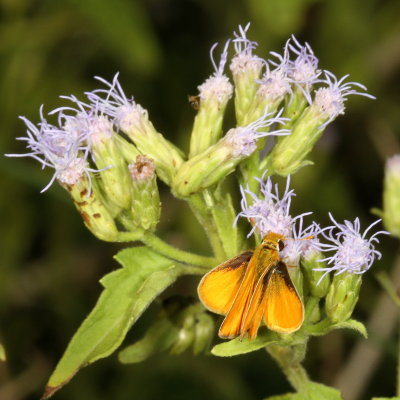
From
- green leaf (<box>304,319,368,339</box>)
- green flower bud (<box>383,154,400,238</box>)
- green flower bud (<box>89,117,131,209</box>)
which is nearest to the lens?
green leaf (<box>304,319,368,339</box>)

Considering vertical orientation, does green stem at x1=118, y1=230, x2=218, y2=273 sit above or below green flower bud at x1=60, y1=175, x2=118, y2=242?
below

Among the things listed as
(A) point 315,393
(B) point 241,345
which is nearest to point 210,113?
(B) point 241,345

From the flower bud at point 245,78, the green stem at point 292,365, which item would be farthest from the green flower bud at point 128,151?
the green stem at point 292,365

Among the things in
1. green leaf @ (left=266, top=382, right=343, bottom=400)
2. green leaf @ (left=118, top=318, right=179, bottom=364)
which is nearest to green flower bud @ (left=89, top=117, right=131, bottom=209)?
green leaf @ (left=118, top=318, right=179, bottom=364)

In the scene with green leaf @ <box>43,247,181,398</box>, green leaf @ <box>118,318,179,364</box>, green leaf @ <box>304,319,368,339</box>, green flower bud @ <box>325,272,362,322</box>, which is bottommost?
green leaf @ <box>304,319,368,339</box>

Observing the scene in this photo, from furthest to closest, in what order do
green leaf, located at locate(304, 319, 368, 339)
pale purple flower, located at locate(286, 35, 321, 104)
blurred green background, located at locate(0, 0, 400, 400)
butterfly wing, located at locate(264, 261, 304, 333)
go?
blurred green background, located at locate(0, 0, 400, 400)
pale purple flower, located at locate(286, 35, 321, 104)
green leaf, located at locate(304, 319, 368, 339)
butterfly wing, located at locate(264, 261, 304, 333)

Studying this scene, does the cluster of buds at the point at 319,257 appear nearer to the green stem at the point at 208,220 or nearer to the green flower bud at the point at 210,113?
the green stem at the point at 208,220

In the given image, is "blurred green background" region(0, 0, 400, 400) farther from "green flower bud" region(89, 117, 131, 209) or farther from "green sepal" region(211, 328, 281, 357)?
"green sepal" region(211, 328, 281, 357)

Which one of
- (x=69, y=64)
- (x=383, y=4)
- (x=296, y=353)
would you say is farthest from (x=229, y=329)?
(x=383, y=4)
